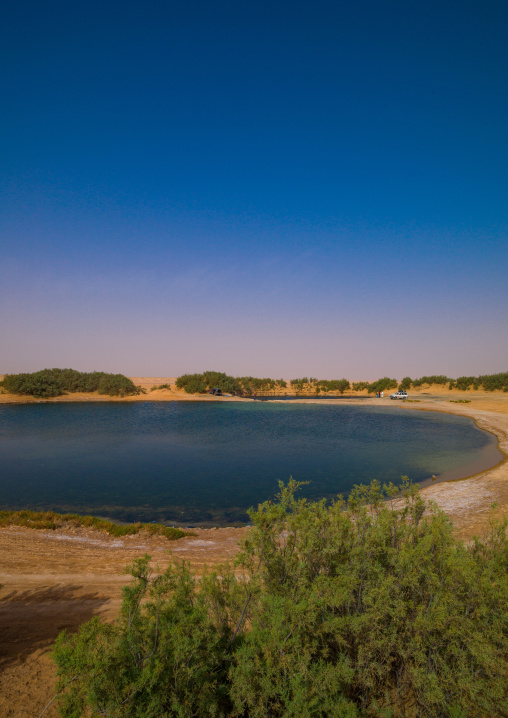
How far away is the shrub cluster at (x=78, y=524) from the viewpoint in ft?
40.8

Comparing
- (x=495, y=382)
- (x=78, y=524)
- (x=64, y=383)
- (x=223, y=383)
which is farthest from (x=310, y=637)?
(x=495, y=382)

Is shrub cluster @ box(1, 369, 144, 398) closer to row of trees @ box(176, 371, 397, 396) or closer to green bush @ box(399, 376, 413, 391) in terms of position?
row of trees @ box(176, 371, 397, 396)

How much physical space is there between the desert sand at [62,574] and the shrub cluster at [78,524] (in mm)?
456

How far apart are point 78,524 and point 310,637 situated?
1216cm

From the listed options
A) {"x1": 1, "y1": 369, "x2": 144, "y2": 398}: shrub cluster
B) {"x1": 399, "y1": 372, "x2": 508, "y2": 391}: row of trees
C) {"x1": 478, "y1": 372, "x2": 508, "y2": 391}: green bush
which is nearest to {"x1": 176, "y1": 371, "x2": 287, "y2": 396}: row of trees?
{"x1": 1, "y1": 369, "x2": 144, "y2": 398}: shrub cluster

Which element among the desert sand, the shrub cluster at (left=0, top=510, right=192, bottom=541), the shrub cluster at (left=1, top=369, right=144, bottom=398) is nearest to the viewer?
the desert sand

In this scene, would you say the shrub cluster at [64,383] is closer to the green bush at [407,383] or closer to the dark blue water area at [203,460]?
the dark blue water area at [203,460]

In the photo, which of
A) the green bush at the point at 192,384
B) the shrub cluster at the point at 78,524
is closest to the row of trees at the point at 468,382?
the green bush at the point at 192,384

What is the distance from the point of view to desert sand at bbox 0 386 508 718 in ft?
16.6

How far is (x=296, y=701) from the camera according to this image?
3.44m

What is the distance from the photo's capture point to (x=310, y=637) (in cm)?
429

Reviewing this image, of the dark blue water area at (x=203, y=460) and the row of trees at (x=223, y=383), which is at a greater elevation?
the row of trees at (x=223, y=383)

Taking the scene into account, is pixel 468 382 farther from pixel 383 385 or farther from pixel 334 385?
pixel 334 385

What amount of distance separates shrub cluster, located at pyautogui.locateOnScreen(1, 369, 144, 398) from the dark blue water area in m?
29.3
